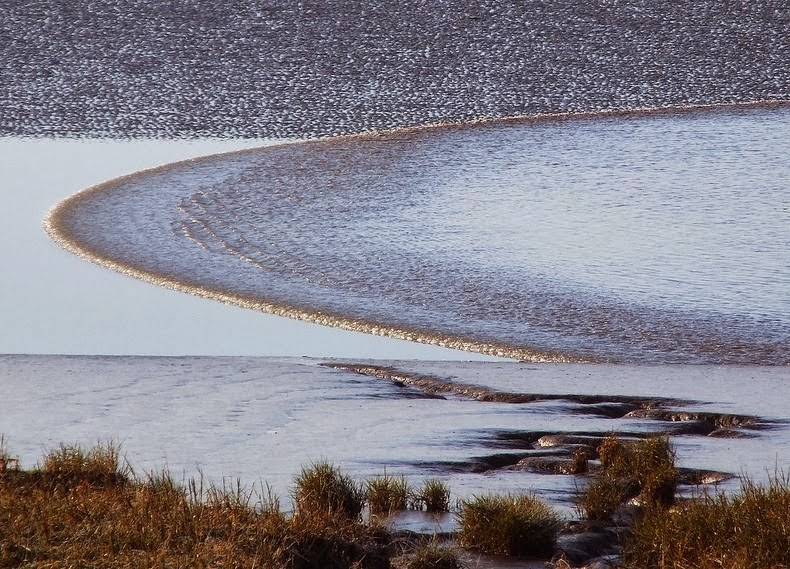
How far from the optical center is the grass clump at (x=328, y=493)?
17.6 feet

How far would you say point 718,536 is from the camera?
16.0 ft

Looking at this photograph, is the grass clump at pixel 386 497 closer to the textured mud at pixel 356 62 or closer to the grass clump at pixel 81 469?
the grass clump at pixel 81 469

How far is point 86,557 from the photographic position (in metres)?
4.54

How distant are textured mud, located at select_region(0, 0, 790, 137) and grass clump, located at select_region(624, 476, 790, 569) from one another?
37.8 ft

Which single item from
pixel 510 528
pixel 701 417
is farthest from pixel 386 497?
pixel 701 417

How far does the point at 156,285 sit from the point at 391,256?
1.82m

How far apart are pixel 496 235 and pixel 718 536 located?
6.49m

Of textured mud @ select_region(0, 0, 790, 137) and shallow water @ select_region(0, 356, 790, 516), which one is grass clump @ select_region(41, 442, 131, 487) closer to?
shallow water @ select_region(0, 356, 790, 516)

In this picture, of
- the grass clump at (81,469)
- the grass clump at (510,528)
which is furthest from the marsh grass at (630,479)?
the grass clump at (81,469)

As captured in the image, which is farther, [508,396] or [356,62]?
[356,62]

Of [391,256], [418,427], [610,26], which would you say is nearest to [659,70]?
[610,26]

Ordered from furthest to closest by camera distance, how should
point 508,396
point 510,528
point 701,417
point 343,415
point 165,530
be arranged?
point 508,396 < point 343,415 < point 701,417 < point 510,528 < point 165,530

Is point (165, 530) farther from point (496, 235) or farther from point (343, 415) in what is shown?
point (496, 235)

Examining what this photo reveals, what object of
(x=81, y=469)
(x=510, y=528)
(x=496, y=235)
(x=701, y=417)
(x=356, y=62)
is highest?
(x=356, y=62)
